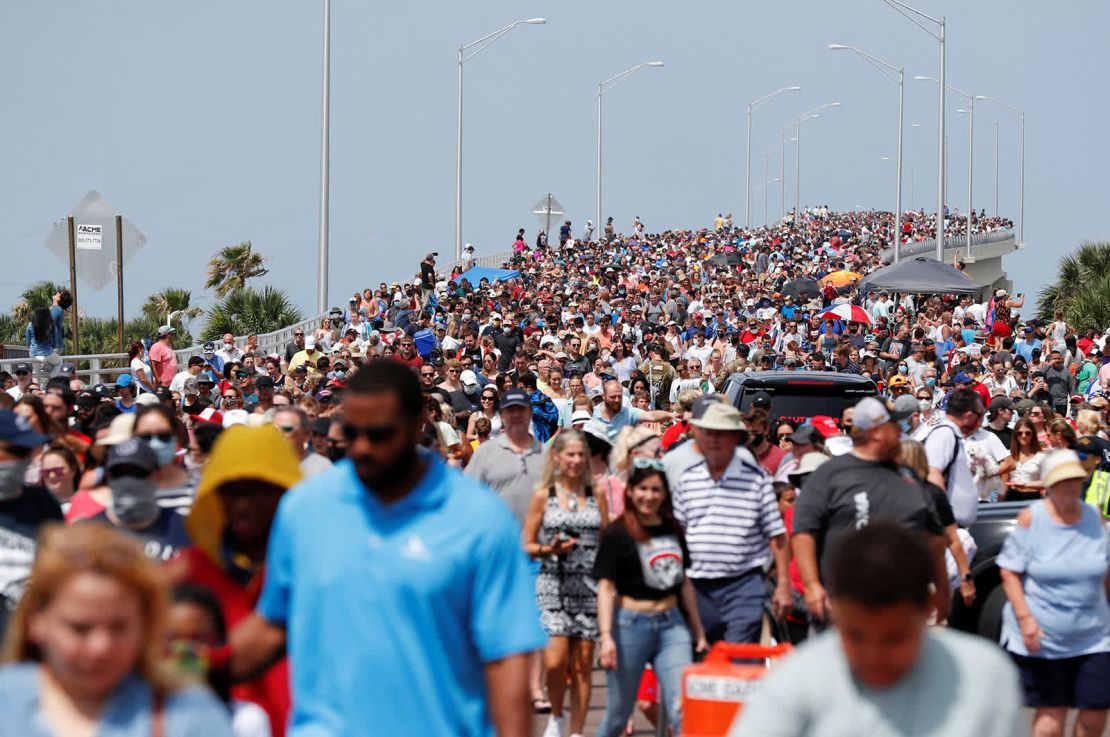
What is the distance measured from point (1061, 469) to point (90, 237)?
655 inches

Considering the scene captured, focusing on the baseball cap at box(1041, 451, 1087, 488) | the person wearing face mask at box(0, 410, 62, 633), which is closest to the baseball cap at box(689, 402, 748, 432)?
the baseball cap at box(1041, 451, 1087, 488)

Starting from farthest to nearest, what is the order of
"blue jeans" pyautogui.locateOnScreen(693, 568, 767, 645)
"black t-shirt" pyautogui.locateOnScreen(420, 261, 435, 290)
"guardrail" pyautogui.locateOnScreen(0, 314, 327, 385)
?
"black t-shirt" pyautogui.locateOnScreen(420, 261, 435, 290)
"guardrail" pyautogui.locateOnScreen(0, 314, 327, 385)
"blue jeans" pyautogui.locateOnScreen(693, 568, 767, 645)

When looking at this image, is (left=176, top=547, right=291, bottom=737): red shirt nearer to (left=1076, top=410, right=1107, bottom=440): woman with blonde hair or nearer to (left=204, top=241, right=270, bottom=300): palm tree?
(left=1076, top=410, right=1107, bottom=440): woman with blonde hair

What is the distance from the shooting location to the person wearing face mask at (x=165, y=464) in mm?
5352

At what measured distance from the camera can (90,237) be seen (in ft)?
71.6

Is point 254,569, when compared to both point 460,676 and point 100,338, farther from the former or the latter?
point 100,338

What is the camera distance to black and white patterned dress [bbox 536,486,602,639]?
826 cm

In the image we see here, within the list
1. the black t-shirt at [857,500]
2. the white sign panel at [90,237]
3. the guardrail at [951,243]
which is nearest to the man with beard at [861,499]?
the black t-shirt at [857,500]

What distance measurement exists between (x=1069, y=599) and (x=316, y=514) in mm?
3998

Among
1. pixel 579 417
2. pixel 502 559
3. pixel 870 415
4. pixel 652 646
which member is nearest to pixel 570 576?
pixel 652 646

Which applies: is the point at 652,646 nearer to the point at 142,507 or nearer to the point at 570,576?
the point at 570,576

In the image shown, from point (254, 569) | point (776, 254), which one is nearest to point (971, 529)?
Answer: point (254, 569)

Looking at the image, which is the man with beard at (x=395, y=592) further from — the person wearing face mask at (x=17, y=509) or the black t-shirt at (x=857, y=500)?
the black t-shirt at (x=857, y=500)

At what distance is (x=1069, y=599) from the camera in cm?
723
